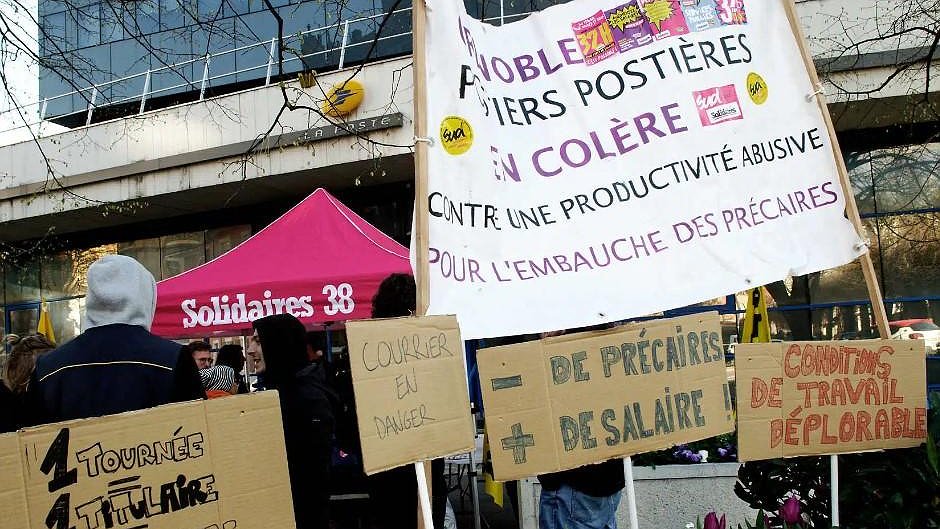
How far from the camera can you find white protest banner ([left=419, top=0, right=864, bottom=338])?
3199mm

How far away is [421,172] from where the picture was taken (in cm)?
306

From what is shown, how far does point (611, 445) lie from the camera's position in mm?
2980

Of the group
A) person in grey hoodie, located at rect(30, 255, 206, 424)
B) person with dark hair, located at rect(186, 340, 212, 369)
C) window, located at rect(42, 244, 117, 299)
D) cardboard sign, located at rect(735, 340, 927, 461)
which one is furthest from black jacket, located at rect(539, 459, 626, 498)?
window, located at rect(42, 244, 117, 299)

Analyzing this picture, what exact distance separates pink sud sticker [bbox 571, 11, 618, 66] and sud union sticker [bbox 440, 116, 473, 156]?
2.22 ft

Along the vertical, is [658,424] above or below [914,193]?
below

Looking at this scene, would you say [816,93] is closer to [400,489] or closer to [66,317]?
[400,489]

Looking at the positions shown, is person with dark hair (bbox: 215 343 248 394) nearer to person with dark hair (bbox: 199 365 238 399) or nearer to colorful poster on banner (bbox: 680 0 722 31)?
person with dark hair (bbox: 199 365 238 399)

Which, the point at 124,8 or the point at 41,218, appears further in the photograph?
the point at 41,218

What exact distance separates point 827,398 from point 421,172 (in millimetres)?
1839

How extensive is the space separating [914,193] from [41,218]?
A: 49.1 ft

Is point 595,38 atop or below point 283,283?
atop

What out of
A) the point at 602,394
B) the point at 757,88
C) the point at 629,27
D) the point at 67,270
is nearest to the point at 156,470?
the point at 602,394

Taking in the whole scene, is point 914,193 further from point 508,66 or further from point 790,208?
point 508,66

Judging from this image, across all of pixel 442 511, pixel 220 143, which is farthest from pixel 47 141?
pixel 442 511
